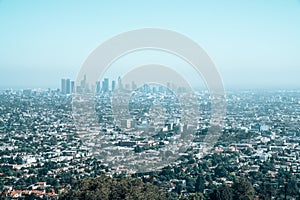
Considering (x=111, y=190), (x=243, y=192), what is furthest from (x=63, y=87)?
(x=111, y=190)

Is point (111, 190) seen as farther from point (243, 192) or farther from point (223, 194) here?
point (243, 192)

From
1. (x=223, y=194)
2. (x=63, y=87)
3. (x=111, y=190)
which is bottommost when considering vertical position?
(x=223, y=194)

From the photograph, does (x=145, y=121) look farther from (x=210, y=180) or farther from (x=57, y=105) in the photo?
(x=57, y=105)

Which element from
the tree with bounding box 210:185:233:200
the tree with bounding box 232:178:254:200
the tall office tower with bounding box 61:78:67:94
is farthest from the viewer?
the tall office tower with bounding box 61:78:67:94

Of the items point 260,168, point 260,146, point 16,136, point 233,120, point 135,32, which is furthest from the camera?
point 233,120

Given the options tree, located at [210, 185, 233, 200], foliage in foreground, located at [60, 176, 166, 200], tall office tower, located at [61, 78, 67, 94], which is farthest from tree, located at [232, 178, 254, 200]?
tall office tower, located at [61, 78, 67, 94]

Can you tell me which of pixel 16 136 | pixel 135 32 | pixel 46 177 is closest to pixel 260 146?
pixel 46 177

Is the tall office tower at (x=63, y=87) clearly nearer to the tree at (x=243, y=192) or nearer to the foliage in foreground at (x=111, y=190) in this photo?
the tree at (x=243, y=192)

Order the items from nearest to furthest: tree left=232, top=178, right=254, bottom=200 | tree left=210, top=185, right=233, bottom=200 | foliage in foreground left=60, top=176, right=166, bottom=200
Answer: foliage in foreground left=60, top=176, right=166, bottom=200
tree left=210, top=185, right=233, bottom=200
tree left=232, top=178, right=254, bottom=200

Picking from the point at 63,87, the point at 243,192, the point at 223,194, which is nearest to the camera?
the point at 223,194

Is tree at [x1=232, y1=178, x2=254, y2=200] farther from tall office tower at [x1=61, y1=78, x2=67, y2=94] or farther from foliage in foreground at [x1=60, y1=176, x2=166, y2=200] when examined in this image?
Result: tall office tower at [x1=61, y1=78, x2=67, y2=94]

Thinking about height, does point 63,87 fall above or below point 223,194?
above
